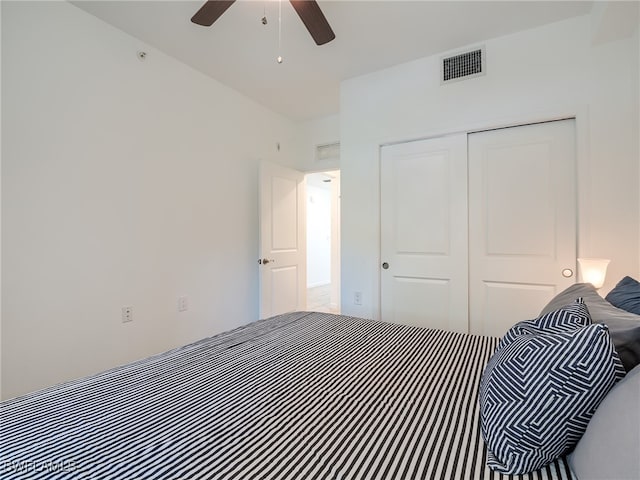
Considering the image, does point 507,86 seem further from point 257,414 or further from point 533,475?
point 257,414

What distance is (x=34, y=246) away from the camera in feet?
6.33

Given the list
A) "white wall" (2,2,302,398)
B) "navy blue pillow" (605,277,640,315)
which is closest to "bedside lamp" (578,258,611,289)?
"navy blue pillow" (605,277,640,315)

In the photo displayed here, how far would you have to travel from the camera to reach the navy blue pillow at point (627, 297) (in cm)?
107

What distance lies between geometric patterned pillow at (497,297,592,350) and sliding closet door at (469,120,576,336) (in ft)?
5.42

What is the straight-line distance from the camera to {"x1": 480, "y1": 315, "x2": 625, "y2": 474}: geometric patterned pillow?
0.62m

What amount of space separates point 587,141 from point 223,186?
2966 mm

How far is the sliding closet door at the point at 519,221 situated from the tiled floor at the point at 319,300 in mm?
2664

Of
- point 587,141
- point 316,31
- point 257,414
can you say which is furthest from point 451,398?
point 587,141

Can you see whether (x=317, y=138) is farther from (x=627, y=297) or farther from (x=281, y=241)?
(x=627, y=297)

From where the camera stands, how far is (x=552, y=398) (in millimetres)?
642

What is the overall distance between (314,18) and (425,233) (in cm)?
179

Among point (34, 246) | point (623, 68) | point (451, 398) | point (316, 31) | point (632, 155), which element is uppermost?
point (316, 31)

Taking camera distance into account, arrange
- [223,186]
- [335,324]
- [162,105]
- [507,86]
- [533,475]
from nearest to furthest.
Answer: [533,475], [335,324], [507,86], [162,105], [223,186]

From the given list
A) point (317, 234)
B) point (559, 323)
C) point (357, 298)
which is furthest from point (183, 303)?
point (317, 234)
